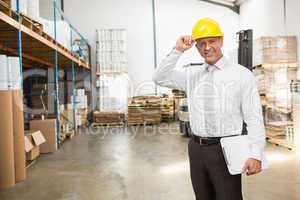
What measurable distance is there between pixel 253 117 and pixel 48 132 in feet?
20.1

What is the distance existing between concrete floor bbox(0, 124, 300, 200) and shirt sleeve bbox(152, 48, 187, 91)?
7.23ft

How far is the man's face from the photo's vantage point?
2.12 meters

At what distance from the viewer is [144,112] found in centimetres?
1209

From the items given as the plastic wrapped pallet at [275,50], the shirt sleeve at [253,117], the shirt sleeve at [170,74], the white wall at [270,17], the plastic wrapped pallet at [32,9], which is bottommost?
the shirt sleeve at [253,117]

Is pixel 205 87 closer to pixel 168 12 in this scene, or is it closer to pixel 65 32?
pixel 65 32

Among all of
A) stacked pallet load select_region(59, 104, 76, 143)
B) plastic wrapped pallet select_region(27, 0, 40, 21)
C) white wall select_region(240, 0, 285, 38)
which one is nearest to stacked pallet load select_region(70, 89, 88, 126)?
stacked pallet load select_region(59, 104, 76, 143)

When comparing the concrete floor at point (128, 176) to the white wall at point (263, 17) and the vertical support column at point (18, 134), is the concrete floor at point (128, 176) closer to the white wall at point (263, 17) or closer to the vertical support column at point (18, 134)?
the vertical support column at point (18, 134)

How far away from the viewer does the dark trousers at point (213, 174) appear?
2096mm

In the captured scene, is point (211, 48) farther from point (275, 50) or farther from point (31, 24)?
point (275, 50)

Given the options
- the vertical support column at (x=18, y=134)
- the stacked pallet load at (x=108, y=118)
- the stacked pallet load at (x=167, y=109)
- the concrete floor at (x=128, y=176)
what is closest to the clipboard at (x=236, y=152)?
the concrete floor at (x=128, y=176)

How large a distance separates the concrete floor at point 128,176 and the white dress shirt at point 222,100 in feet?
7.16

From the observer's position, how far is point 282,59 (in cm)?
820

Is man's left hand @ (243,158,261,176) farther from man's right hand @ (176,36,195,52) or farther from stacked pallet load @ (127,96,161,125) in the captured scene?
stacked pallet load @ (127,96,161,125)

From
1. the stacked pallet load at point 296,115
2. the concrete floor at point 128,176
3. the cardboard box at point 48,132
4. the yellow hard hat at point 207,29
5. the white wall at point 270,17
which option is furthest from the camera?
the white wall at point 270,17
